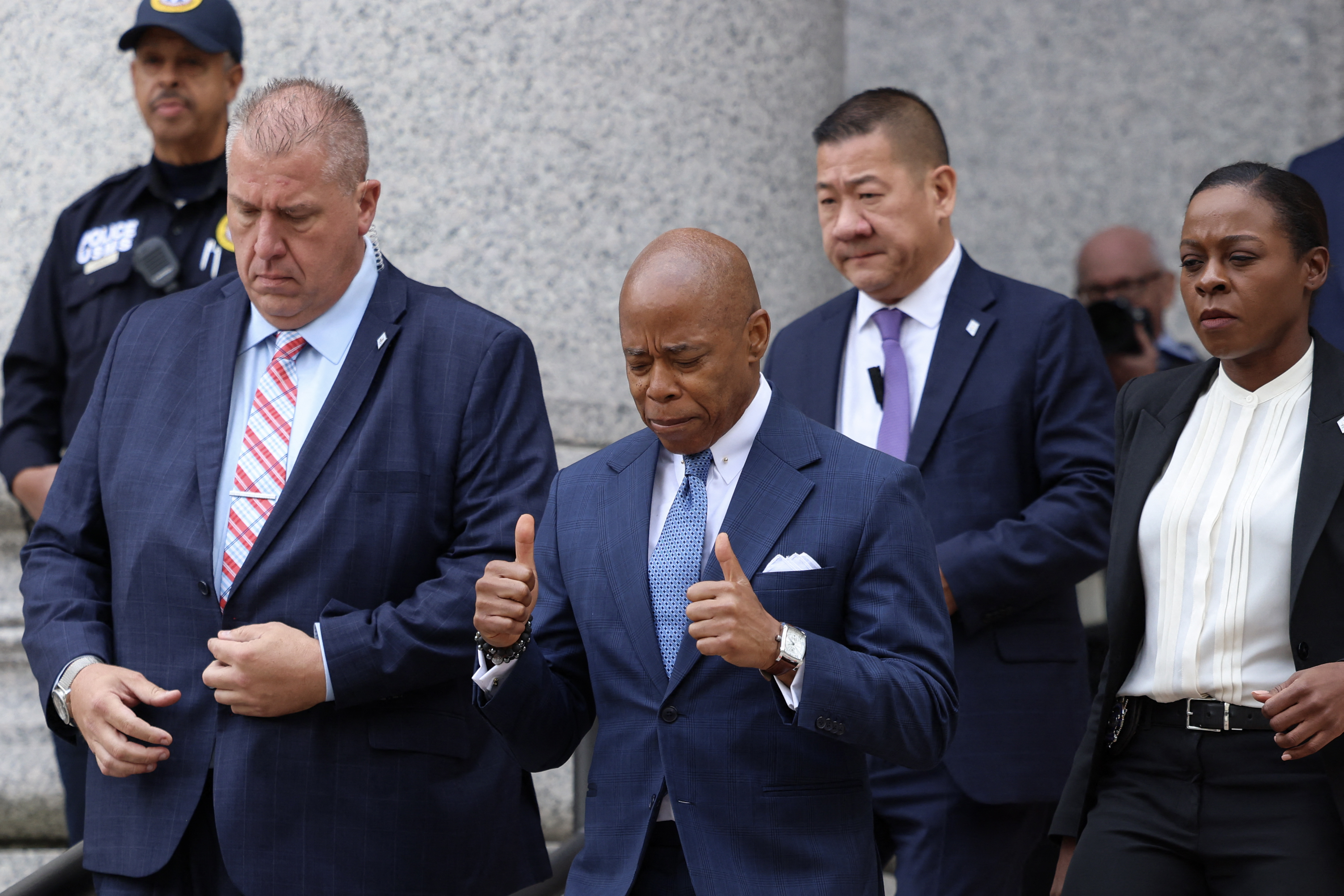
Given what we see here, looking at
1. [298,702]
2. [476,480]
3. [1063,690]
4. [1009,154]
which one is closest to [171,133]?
[476,480]

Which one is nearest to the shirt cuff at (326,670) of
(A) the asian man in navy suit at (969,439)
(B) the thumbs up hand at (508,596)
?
(B) the thumbs up hand at (508,596)

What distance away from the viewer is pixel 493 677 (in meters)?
2.48

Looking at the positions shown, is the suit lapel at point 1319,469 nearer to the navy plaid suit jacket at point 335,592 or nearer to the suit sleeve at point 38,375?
the navy plaid suit jacket at point 335,592

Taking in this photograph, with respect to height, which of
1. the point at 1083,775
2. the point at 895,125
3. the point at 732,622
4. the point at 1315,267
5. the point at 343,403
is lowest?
the point at 1083,775

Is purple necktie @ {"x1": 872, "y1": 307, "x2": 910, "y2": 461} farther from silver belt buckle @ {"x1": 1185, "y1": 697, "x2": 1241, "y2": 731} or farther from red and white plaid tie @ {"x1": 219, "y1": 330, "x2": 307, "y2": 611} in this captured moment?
red and white plaid tie @ {"x1": 219, "y1": 330, "x2": 307, "y2": 611}

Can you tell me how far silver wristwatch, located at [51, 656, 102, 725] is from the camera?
296cm

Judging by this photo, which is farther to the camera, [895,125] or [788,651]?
[895,125]

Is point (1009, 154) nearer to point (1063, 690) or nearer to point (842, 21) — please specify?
point (842, 21)

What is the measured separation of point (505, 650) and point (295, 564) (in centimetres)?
65

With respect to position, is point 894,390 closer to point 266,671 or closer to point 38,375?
point 266,671

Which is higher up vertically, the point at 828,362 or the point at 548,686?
the point at 828,362

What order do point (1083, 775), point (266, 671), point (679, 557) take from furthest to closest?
point (1083, 775)
point (266, 671)
point (679, 557)

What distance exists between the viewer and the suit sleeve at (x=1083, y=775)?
292cm

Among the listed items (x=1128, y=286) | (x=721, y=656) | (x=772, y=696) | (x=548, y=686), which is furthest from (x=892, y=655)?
(x=1128, y=286)
